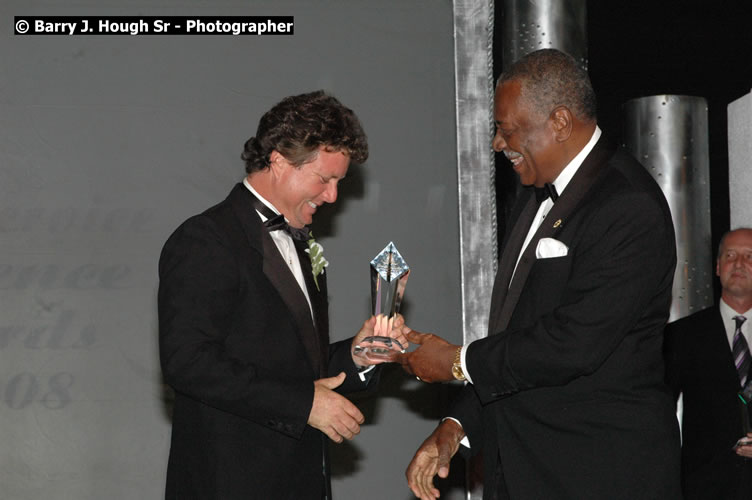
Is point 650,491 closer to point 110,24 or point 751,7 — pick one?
point 110,24

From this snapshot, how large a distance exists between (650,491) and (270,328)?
117cm

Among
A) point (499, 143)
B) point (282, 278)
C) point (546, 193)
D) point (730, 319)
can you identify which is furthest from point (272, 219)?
point (730, 319)

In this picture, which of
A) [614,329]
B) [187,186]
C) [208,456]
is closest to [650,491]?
[614,329]

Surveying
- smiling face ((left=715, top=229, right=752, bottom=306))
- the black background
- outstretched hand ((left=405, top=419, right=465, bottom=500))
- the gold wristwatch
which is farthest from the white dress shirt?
the black background

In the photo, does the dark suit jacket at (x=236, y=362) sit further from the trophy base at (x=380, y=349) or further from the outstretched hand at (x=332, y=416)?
the trophy base at (x=380, y=349)

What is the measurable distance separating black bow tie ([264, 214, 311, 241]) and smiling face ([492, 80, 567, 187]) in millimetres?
716

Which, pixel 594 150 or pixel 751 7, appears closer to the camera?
pixel 594 150

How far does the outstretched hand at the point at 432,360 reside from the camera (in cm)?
286

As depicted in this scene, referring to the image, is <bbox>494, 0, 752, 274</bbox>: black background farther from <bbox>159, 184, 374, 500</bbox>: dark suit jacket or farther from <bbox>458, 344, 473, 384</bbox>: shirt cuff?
<bbox>159, 184, 374, 500</bbox>: dark suit jacket

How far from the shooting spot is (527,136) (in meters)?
2.84

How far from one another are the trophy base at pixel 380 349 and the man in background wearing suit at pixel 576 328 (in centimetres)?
27

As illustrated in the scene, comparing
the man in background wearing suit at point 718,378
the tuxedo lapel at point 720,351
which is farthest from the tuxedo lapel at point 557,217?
the tuxedo lapel at point 720,351

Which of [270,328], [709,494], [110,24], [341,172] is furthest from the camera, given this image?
[110,24]

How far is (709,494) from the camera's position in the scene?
4.23 metres
